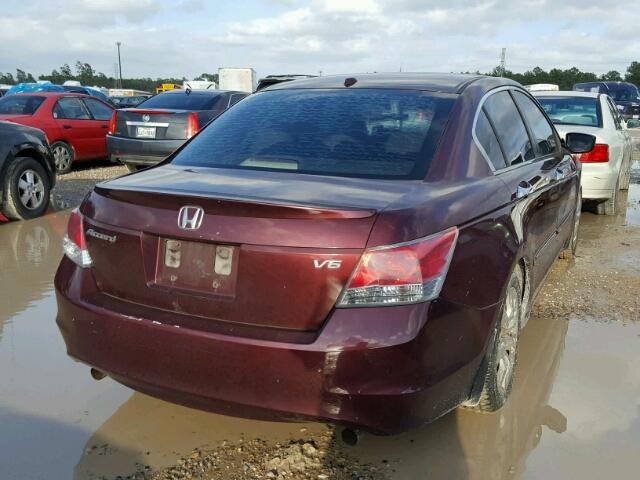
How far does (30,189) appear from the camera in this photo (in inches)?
293

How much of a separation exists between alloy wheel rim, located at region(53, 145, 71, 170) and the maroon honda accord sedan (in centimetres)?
922

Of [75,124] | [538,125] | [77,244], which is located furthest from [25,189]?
[538,125]

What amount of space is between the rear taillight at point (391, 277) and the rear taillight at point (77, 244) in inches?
44.8

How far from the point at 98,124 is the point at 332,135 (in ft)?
33.5

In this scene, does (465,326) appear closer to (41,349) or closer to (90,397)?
(90,397)

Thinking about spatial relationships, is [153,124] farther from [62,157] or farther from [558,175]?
[558,175]

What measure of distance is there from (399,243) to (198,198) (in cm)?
74

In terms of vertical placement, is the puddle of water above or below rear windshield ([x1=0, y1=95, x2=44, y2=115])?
below

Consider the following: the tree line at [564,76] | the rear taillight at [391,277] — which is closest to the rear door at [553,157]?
the rear taillight at [391,277]

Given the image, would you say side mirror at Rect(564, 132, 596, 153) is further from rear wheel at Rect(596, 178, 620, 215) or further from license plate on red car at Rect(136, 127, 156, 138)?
license plate on red car at Rect(136, 127, 156, 138)

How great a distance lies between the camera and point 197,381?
231cm

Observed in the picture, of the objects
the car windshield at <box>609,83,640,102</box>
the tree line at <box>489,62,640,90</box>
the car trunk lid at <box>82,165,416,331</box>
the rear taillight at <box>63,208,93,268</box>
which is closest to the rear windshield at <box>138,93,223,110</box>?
the rear taillight at <box>63,208,93,268</box>

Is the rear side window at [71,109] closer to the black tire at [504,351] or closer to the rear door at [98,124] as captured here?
the rear door at [98,124]

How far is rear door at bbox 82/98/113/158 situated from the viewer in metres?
12.0
